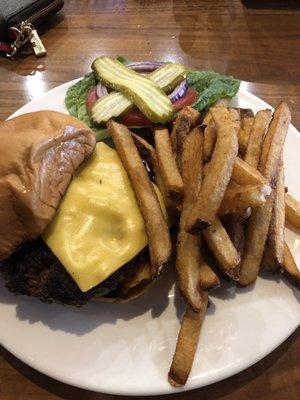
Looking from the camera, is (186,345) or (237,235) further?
(237,235)

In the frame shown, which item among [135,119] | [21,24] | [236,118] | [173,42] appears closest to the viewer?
[236,118]

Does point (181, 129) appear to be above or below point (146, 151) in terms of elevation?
above

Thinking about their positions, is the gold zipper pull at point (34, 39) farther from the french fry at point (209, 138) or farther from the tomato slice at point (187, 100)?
the french fry at point (209, 138)

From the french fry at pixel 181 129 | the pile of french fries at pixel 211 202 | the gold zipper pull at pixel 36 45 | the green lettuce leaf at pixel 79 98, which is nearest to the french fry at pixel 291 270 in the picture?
the pile of french fries at pixel 211 202

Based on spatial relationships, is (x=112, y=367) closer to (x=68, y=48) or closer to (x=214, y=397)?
(x=214, y=397)

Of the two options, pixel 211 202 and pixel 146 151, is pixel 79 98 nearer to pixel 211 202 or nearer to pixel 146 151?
pixel 146 151

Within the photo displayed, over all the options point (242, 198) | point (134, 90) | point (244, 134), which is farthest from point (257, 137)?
point (134, 90)

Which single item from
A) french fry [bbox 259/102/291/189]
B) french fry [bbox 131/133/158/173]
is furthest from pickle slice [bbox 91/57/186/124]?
french fry [bbox 259/102/291/189]
